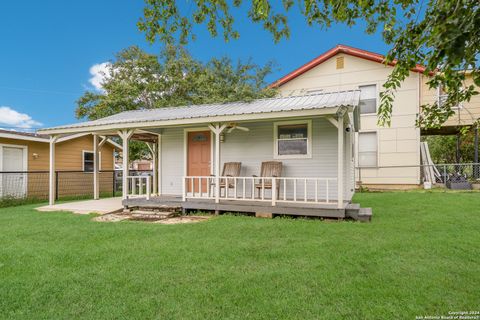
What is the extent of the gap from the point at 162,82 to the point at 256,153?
11.0m

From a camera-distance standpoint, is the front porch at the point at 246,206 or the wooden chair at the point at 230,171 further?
the wooden chair at the point at 230,171

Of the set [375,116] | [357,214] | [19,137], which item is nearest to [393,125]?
[375,116]

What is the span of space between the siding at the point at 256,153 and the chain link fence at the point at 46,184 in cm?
450

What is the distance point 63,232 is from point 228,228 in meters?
2.99

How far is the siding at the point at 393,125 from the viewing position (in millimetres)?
11992

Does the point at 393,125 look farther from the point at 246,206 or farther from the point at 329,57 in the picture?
the point at 246,206

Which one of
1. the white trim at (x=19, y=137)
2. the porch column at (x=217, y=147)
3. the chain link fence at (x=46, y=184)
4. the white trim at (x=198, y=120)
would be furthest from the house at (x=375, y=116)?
the white trim at (x=19, y=137)

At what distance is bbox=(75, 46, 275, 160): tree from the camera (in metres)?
15.8

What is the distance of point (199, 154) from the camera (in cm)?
866

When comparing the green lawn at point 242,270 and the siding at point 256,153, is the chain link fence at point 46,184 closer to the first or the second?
the siding at point 256,153

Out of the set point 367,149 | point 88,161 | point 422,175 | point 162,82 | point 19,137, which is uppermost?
point 162,82

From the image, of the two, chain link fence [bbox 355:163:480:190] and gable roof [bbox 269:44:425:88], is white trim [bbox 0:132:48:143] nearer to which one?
gable roof [bbox 269:44:425:88]

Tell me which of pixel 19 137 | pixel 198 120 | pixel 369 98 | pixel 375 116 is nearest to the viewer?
pixel 198 120

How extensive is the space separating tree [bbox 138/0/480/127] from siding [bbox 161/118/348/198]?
4.07 m
